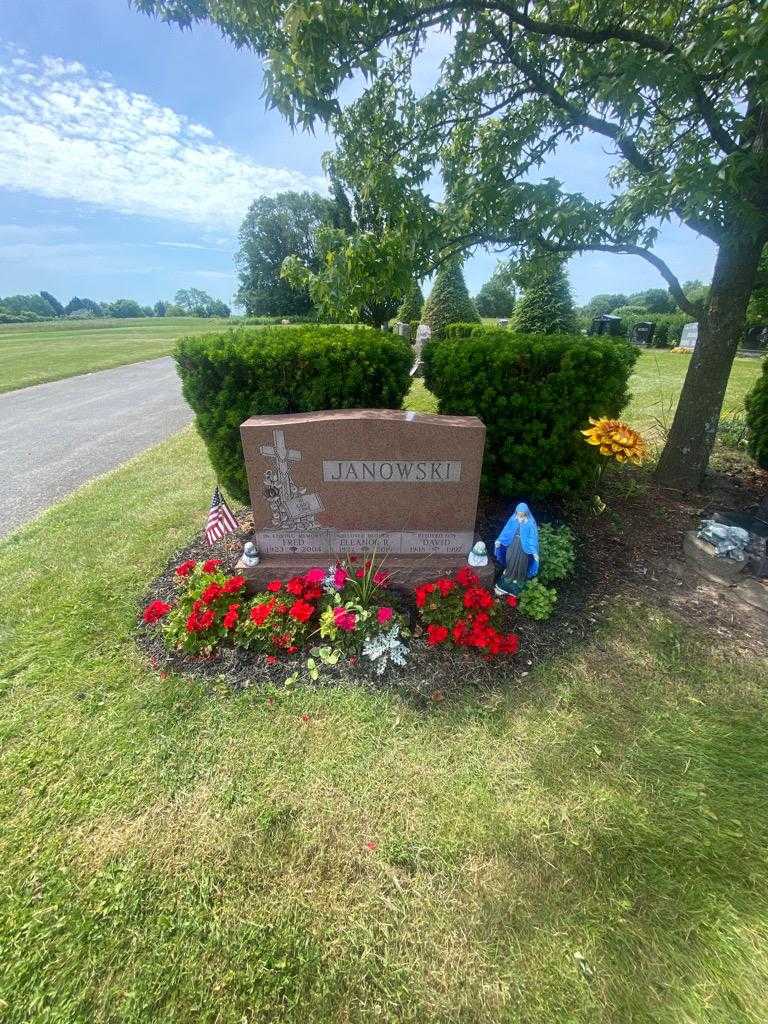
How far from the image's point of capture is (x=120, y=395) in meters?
12.4

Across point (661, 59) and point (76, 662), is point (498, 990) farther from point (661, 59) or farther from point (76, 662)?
point (661, 59)

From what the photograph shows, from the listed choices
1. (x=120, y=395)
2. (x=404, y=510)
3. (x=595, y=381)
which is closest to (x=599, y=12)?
(x=595, y=381)

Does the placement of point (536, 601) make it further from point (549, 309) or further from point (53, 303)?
point (53, 303)

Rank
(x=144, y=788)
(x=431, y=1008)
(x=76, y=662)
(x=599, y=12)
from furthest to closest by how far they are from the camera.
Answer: (x=599, y=12) → (x=76, y=662) → (x=144, y=788) → (x=431, y=1008)

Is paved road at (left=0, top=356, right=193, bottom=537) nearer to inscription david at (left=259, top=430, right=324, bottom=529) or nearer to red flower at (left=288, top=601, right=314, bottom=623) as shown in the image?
inscription david at (left=259, top=430, right=324, bottom=529)

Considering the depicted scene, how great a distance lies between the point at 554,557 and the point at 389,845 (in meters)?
2.40

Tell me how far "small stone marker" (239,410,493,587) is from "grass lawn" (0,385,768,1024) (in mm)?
1209

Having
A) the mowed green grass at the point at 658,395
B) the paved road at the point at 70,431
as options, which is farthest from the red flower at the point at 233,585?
the paved road at the point at 70,431

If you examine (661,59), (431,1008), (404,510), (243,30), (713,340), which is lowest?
(431,1008)

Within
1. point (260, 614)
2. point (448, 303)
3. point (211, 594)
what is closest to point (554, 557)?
point (260, 614)

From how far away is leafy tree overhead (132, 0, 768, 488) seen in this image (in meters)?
→ 2.82

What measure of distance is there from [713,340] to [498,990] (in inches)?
208

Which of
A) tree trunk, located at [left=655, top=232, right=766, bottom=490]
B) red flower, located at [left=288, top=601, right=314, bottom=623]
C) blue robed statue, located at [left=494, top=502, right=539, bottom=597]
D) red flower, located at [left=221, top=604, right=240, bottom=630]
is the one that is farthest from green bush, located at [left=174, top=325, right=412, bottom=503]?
tree trunk, located at [left=655, top=232, right=766, bottom=490]

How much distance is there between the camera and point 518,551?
3.20 m
